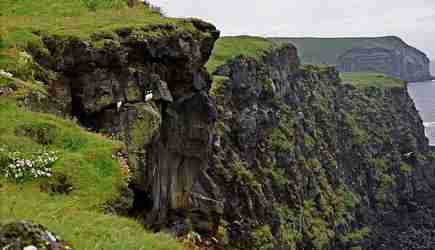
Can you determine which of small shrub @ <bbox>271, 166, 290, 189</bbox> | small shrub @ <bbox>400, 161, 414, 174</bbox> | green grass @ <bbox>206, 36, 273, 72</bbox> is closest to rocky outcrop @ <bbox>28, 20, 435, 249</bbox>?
small shrub @ <bbox>271, 166, 290, 189</bbox>

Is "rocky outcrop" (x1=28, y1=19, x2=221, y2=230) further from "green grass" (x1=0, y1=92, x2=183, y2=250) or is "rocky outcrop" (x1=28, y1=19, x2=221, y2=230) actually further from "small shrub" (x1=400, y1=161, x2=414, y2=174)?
"small shrub" (x1=400, y1=161, x2=414, y2=174)

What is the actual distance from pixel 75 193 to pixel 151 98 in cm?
1157

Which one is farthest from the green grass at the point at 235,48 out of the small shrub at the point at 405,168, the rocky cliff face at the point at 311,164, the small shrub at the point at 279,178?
the small shrub at the point at 405,168

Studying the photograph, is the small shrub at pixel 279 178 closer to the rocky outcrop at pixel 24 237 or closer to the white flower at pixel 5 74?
the white flower at pixel 5 74

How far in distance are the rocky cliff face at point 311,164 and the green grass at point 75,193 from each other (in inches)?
1416

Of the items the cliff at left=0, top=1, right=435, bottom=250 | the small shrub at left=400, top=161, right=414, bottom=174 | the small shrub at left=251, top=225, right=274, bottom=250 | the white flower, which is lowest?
the small shrub at left=400, top=161, right=414, bottom=174

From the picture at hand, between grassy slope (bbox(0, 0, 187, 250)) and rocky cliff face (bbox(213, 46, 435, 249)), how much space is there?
1264 inches

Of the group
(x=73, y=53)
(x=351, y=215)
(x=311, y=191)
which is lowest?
(x=351, y=215)

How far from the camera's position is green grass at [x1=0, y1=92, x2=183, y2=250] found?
503 inches

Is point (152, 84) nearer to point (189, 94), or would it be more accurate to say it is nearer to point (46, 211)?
point (189, 94)

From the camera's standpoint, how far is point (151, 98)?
1047 inches

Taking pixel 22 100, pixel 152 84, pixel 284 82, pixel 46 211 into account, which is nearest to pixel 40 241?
pixel 46 211

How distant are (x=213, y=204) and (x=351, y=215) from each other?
64513mm

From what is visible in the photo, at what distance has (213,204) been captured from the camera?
1180 inches
